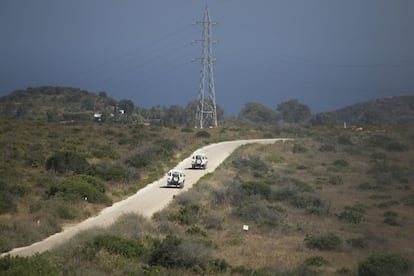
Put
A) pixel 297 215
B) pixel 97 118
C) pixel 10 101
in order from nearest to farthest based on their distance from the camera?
1. pixel 297 215
2. pixel 97 118
3. pixel 10 101

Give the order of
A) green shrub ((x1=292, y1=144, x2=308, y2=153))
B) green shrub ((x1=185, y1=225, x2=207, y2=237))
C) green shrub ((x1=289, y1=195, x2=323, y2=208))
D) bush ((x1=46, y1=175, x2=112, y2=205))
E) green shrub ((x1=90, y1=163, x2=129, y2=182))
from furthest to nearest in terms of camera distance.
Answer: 1. green shrub ((x1=292, y1=144, x2=308, y2=153))
2. green shrub ((x1=90, y1=163, x2=129, y2=182))
3. green shrub ((x1=289, y1=195, x2=323, y2=208))
4. bush ((x1=46, y1=175, x2=112, y2=205))
5. green shrub ((x1=185, y1=225, x2=207, y2=237))

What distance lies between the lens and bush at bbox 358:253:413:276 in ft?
68.0

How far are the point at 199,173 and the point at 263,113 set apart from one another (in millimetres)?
148299

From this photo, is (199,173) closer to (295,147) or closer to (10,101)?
(295,147)

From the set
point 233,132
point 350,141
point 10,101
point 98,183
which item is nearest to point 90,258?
point 98,183

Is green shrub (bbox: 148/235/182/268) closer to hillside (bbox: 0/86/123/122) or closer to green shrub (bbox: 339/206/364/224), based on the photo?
green shrub (bbox: 339/206/364/224)

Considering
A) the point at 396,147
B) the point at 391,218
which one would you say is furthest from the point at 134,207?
the point at 396,147

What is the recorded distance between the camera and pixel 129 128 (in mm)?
86312

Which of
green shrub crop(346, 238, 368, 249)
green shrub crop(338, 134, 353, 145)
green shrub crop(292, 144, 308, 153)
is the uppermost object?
green shrub crop(338, 134, 353, 145)

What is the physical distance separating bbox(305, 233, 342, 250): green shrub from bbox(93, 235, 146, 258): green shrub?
8184mm

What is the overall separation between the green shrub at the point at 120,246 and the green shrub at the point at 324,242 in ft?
26.9

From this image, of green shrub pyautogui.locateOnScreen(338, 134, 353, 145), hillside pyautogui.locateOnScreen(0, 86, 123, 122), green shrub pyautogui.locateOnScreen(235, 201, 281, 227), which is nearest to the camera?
green shrub pyautogui.locateOnScreen(235, 201, 281, 227)

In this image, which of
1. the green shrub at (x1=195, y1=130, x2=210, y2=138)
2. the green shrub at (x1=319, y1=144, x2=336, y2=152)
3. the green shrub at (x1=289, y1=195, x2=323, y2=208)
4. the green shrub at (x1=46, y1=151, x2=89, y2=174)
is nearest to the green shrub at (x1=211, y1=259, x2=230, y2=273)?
the green shrub at (x1=289, y1=195, x2=323, y2=208)

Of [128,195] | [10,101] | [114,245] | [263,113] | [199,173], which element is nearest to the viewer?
[114,245]
